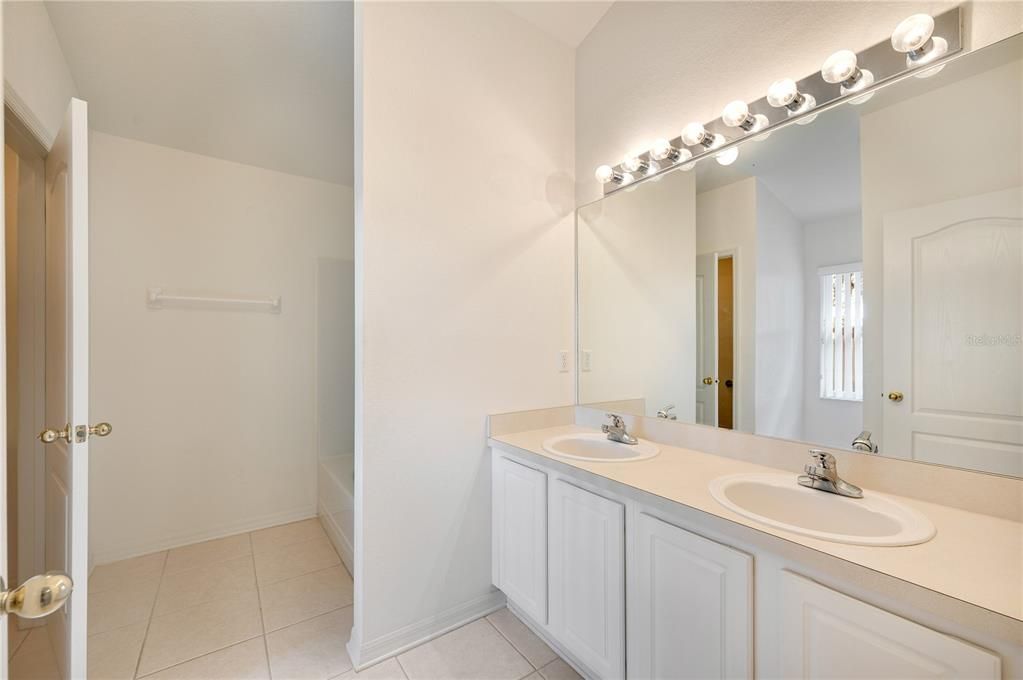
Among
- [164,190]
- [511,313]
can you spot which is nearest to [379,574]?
[511,313]

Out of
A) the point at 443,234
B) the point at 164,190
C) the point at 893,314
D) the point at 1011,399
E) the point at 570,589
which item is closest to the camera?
the point at 1011,399

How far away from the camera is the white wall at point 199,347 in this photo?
91.1 inches

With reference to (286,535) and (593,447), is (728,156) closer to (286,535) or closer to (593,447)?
(593,447)

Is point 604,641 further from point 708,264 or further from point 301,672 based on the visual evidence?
point 708,264

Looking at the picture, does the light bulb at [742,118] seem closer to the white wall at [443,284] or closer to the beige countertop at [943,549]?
the white wall at [443,284]

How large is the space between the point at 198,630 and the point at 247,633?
0.71 ft

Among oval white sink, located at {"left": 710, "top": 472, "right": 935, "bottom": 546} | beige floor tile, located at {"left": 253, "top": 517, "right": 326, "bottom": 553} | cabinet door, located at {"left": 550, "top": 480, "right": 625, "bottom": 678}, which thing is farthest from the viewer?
beige floor tile, located at {"left": 253, "top": 517, "right": 326, "bottom": 553}

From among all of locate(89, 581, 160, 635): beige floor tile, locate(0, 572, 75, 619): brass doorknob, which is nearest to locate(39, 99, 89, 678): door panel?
locate(89, 581, 160, 635): beige floor tile

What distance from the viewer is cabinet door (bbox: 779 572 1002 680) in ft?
2.35

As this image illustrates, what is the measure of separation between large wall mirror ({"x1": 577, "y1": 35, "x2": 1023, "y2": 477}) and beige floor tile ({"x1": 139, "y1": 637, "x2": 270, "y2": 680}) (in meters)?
1.84

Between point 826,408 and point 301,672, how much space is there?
2051 mm

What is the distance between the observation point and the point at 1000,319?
3.28ft

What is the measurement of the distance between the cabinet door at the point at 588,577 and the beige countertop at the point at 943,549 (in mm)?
167

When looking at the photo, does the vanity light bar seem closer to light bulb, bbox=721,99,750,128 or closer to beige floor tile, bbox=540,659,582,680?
light bulb, bbox=721,99,750,128
